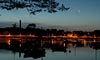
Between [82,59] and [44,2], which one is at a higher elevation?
[44,2]

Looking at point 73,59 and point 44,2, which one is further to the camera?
point 73,59

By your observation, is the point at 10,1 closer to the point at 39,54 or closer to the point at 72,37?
the point at 39,54

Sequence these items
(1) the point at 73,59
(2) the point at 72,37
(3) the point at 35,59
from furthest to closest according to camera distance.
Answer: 1. (2) the point at 72,37
2. (1) the point at 73,59
3. (3) the point at 35,59

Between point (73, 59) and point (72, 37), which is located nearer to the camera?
point (73, 59)

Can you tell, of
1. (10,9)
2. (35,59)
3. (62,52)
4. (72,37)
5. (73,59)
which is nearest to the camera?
(10,9)

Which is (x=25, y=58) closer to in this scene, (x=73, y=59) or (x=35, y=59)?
(x=35, y=59)

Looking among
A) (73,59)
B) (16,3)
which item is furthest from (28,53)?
(16,3)

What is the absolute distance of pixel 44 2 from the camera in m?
7.51

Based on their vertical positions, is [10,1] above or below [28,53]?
above

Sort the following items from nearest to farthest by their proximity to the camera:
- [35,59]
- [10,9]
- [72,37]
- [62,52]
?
[10,9] → [35,59] → [62,52] → [72,37]

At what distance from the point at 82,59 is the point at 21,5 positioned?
131ft

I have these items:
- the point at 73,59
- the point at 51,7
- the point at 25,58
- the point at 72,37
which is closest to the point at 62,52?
the point at 73,59

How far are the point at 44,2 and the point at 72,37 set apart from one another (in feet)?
495

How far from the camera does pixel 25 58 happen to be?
4366 centimetres
